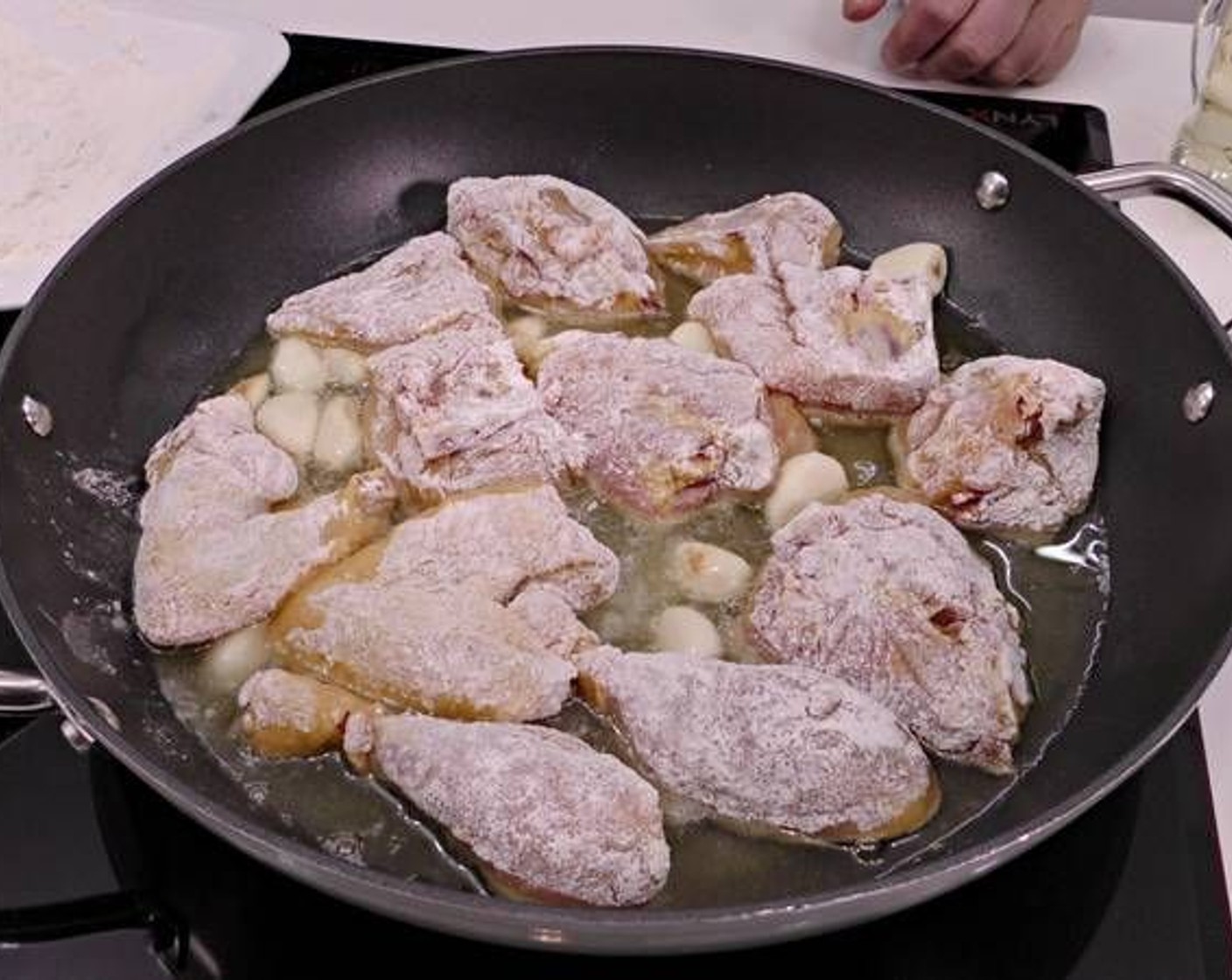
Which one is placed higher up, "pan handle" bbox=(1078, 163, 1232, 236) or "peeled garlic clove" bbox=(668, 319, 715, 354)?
"pan handle" bbox=(1078, 163, 1232, 236)

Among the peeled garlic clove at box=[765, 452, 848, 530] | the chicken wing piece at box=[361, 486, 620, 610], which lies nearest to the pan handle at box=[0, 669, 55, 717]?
the chicken wing piece at box=[361, 486, 620, 610]

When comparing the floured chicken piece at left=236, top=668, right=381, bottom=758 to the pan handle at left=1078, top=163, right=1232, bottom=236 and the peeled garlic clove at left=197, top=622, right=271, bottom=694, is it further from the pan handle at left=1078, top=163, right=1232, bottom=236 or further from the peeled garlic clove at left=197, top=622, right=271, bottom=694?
the pan handle at left=1078, top=163, right=1232, bottom=236

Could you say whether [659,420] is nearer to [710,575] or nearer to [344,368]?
[710,575]

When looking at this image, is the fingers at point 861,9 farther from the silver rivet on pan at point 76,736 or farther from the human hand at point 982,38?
the silver rivet on pan at point 76,736

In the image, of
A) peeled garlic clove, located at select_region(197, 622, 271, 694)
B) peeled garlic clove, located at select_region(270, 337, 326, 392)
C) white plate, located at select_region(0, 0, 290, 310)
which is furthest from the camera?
white plate, located at select_region(0, 0, 290, 310)

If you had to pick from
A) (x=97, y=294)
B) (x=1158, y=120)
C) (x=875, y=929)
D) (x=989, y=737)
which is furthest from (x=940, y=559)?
(x=1158, y=120)

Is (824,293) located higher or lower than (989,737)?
higher

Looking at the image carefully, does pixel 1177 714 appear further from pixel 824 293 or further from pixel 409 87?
pixel 409 87
